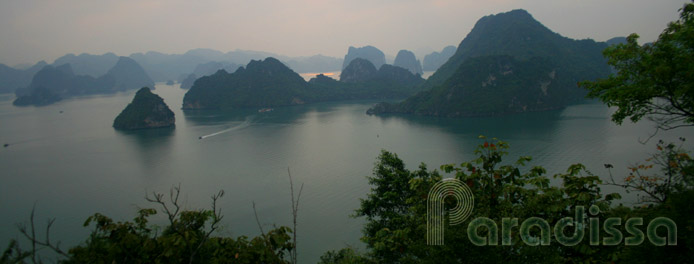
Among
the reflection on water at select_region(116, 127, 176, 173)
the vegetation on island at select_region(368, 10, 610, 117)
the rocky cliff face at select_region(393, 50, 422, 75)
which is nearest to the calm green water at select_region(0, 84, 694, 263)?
the reflection on water at select_region(116, 127, 176, 173)

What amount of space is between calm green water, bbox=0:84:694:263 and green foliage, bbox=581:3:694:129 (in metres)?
9.03

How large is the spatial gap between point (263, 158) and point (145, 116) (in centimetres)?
2782

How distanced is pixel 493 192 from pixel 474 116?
155ft

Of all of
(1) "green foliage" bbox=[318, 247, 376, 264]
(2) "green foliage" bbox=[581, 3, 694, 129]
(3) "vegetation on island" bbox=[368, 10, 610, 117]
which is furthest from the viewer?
(3) "vegetation on island" bbox=[368, 10, 610, 117]

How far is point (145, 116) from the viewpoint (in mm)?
48906

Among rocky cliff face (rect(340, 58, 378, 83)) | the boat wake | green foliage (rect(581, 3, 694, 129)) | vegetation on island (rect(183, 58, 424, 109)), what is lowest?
the boat wake

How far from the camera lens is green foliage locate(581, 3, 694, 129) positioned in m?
3.78

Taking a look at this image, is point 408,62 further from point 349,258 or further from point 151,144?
point 349,258

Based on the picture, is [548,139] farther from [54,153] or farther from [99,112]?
[99,112]

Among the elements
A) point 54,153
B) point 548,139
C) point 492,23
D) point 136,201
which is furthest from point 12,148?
point 492,23

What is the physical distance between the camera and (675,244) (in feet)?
9.46

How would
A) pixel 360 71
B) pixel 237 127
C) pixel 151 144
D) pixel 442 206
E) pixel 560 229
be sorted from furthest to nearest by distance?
pixel 360 71 < pixel 237 127 < pixel 151 144 < pixel 442 206 < pixel 560 229

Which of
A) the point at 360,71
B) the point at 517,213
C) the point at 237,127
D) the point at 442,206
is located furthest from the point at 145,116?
the point at 360,71

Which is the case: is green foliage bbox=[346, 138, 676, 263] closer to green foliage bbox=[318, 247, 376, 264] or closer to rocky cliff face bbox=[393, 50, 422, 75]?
green foliage bbox=[318, 247, 376, 264]
